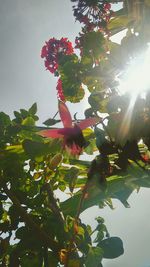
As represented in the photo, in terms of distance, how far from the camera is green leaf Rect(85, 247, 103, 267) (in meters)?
1.15

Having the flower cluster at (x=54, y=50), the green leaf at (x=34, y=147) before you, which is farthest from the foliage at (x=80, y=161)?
the flower cluster at (x=54, y=50)

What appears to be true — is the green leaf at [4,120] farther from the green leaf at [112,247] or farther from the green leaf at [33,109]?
the green leaf at [112,247]

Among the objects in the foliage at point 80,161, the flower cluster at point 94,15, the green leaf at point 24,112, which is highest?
the flower cluster at point 94,15

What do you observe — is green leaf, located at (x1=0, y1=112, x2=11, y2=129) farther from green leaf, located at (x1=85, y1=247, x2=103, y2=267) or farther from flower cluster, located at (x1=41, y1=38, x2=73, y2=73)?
flower cluster, located at (x1=41, y1=38, x2=73, y2=73)

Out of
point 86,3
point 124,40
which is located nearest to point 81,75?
point 124,40

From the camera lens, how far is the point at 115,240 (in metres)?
1.35

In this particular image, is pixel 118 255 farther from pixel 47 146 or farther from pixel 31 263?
pixel 47 146

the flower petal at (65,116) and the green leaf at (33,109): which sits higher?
the green leaf at (33,109)

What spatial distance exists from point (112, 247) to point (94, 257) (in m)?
0.18

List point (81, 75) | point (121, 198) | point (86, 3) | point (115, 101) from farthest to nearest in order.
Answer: point (86, 3)
point (81, 75)
point (121, 198)
point (115, 101)

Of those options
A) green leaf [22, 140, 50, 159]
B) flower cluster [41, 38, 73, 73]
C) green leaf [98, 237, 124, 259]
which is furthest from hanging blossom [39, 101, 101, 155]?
flower cluster [41, 38, 73, 73]

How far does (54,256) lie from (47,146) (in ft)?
1.99

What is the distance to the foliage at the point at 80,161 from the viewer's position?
77 centimetres

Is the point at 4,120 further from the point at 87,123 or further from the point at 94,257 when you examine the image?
the point at 87,123
